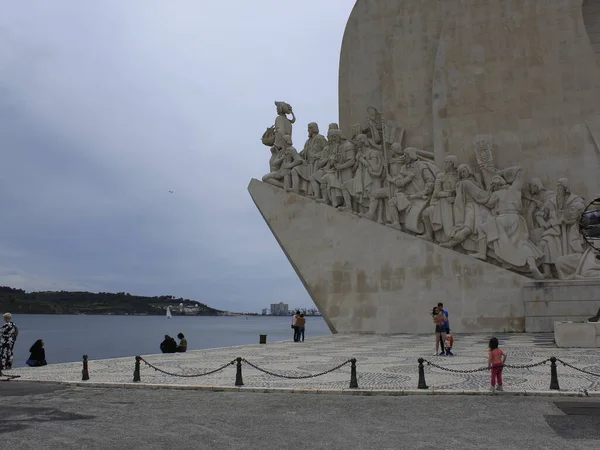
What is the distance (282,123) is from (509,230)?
7.20 m

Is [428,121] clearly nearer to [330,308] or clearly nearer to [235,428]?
[330,308]

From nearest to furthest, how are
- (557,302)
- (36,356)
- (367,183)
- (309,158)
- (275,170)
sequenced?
(36,356) < (557,302) < (367,183) < (309,158) < (275,170)

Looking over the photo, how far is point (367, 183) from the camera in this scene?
16.0 meters

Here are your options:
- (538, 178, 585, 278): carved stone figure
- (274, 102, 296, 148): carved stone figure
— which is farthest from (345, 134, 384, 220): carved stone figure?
(538, 178, 585, 278): carved stone figure

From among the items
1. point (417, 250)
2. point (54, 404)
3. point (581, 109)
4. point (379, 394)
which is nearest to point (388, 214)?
point (417, 250)

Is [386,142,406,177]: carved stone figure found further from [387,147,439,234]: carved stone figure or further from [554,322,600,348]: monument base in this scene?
[554,322,600,348]: monument base

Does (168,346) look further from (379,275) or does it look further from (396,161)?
(396,161)

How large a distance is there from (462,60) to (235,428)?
1343 cm

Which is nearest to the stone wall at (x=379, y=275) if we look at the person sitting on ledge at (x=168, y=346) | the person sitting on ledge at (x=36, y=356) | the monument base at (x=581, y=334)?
the monument base at (x=581, y=334)

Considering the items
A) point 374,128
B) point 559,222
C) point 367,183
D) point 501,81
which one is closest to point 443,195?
point 367,183

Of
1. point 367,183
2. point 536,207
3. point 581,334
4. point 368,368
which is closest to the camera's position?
point 368,368

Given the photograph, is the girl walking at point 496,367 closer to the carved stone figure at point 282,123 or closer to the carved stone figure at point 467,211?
the carved stone figure at point 467,211

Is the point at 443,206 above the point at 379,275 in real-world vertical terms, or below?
above

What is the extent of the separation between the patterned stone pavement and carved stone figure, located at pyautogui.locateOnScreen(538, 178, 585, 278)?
2.13 meters
